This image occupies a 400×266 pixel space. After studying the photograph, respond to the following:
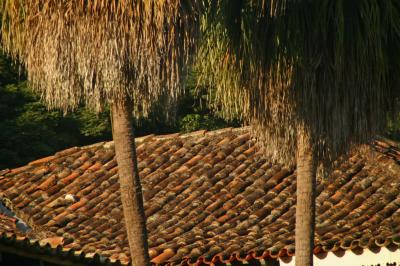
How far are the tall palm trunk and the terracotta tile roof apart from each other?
4656mm

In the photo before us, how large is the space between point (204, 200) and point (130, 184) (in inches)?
304

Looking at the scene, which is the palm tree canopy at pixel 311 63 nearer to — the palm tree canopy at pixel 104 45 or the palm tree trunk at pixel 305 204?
the palm tree trunk at pixel 305 204

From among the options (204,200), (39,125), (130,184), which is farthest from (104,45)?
(39,125)

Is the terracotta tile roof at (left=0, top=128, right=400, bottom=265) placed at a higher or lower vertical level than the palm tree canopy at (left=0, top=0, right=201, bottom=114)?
lower

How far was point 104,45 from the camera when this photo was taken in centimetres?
928

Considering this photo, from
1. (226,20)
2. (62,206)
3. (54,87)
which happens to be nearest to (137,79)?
(54,87)

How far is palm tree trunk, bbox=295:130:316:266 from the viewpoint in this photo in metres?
11.7

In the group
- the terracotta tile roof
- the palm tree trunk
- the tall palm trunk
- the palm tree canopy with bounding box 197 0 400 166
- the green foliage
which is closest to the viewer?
the tall palm trunk

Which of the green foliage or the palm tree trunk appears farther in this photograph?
the green foliage

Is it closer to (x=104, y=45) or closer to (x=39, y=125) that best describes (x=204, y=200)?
(x=104, y=45)

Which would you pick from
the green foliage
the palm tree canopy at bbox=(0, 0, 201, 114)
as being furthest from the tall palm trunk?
the green foliage

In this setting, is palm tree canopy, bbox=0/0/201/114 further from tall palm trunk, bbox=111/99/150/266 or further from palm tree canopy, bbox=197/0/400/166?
palm tree canopy, bbox=197/0/400/166

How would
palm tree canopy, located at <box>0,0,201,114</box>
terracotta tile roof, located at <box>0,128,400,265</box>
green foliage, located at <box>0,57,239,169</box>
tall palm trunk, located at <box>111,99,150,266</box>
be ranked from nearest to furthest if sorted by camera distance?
palm tree canopy, located at <box>0,0,201,114</box> < tall palm trunk, located at <box>111,99,150,266</box> < terracotta tile roof, located at <box>0,128,400,265</box> < green foliage, located at <box>0,57,239,169</box>

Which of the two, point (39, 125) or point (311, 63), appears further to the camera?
point (39, 125)
